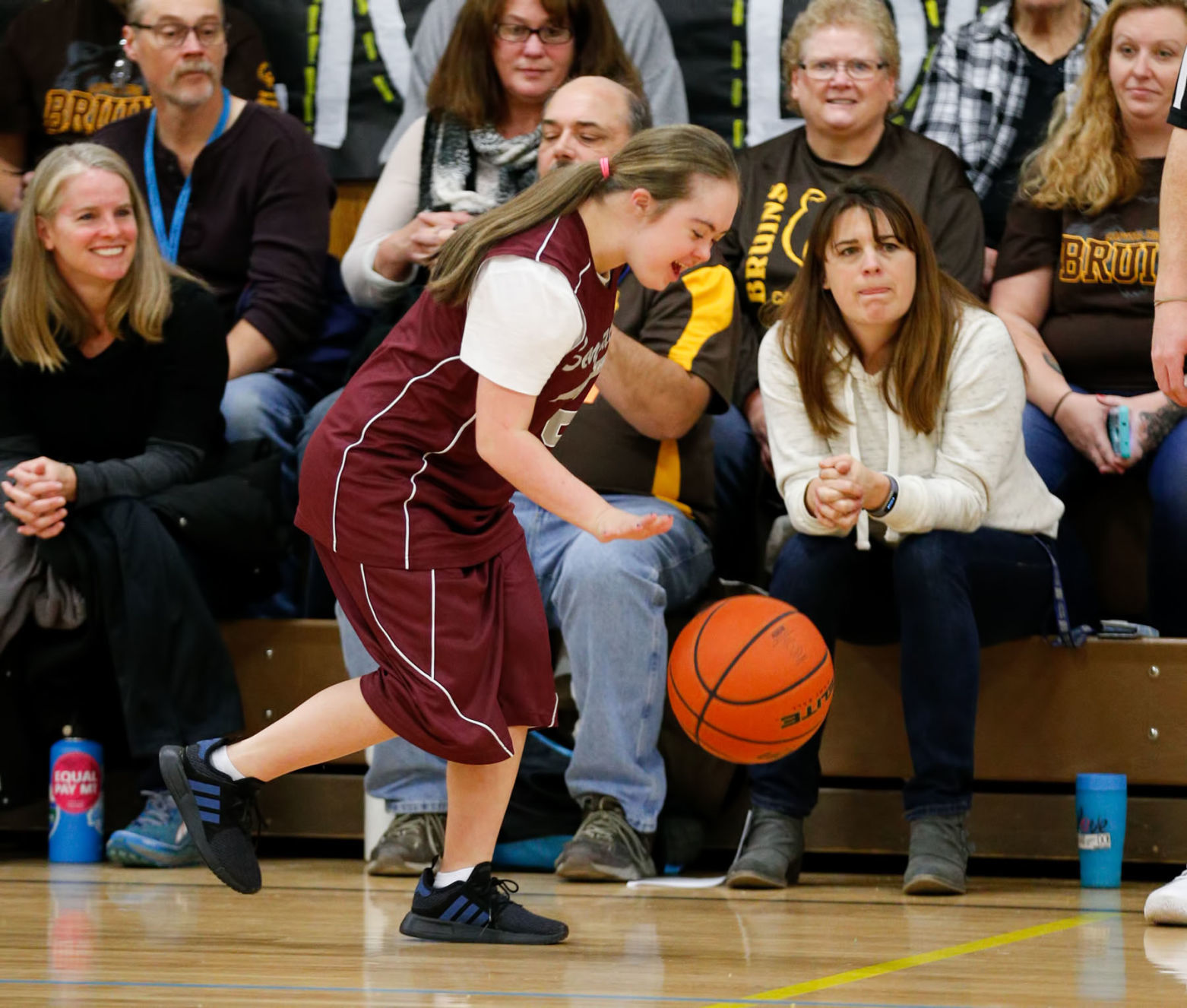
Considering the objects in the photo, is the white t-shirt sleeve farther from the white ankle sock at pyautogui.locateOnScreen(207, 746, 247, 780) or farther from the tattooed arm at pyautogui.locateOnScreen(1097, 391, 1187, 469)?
the tattooed arm at pyautogui.locateOnScreen(1097, 391, 1187, 469)

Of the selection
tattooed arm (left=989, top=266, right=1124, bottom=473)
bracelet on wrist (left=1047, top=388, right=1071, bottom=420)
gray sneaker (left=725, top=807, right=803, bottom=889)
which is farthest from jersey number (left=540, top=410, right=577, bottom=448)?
bracelet on wrist (left=1047, top=388, right=1071, bottom=420)

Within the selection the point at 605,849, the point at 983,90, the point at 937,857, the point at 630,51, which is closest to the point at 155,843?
the point at 605,849

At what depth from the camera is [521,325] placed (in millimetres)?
2227

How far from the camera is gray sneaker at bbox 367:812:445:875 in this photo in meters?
3.17

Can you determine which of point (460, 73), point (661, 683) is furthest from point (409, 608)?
point (460, 73)

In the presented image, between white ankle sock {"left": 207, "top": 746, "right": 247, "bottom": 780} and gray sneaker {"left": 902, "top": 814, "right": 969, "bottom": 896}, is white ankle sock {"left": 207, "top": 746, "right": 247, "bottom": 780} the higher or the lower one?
the higher one

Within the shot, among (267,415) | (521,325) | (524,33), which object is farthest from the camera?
(524,33)

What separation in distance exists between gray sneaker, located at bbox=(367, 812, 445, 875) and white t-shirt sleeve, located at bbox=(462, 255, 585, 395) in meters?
1.24

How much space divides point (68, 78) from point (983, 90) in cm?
233

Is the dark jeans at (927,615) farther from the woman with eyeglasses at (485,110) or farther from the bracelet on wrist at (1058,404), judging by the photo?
the woman with eyeglasses at (485,110)

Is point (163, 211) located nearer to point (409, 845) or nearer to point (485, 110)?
point (485, 110)

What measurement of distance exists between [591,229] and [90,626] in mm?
1577

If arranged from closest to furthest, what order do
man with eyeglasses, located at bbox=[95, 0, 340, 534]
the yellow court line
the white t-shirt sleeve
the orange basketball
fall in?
the yellow court line → the white t-shirt sleeve → the orange basketball → man with eyeglasses, located at bbox=[95, 0, 340, 534]

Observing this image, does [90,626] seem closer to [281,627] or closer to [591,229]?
[281,627]
